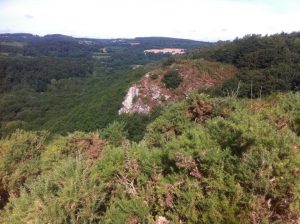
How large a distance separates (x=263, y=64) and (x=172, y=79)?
80.1 ft

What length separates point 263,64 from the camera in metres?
80.9

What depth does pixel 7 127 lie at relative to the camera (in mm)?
91938

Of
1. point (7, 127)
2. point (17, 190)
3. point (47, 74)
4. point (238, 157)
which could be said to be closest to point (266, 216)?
point (238, 157)

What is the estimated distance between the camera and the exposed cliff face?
6838 centimetres

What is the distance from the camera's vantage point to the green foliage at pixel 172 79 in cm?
7000

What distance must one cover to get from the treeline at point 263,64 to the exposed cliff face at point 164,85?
6.44 meters

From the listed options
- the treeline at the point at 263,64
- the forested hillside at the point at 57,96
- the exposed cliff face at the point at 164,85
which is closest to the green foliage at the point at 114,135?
the treeline at the point at 263,64

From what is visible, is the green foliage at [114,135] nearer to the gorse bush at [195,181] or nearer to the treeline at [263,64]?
the gorse bush at [195,181]

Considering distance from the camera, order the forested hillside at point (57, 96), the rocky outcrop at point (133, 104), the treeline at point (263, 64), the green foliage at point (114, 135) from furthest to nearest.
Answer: the forested hillside at point (57, 96) → the rocky outcrop at point (133, 104) → the treeline at point (263, 64) → the green foliage at point (114, 135)

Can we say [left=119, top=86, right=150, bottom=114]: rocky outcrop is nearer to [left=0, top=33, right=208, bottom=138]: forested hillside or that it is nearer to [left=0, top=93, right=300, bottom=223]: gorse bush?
[left=0, top=33, right=208, bottom=138]: forested hillside

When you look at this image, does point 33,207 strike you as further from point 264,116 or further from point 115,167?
point 264,116

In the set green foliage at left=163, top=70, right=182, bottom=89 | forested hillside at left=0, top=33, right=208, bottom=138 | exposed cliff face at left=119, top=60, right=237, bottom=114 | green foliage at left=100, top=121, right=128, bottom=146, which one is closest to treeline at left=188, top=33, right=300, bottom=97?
exposed cliff face at left=119, top=60, right=237, bottom=114

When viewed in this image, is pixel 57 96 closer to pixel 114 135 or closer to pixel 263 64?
pixel 263 64

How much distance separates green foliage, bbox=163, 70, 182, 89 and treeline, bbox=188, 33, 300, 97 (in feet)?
33.1
